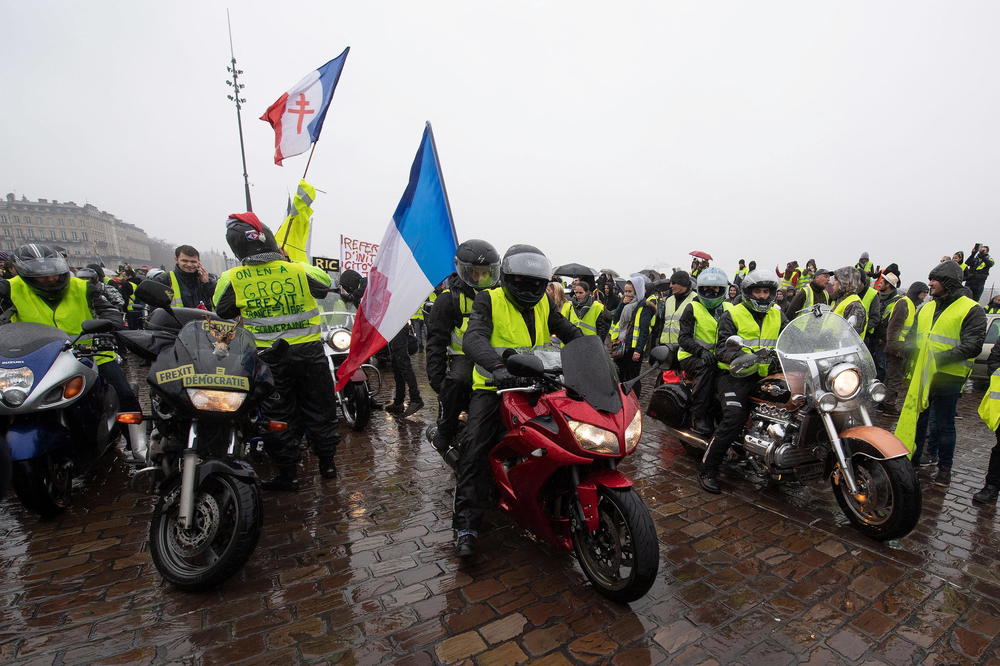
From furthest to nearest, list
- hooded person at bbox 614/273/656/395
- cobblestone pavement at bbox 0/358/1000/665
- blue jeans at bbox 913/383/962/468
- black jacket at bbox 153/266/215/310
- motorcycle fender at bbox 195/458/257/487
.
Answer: hooded person at bbox 614/273/656/395 < black jacket at bbox 153/266/215/310 < blue jeans at bbox 913/383/962/468 < motorcycle fender at bbox 195/458/257/487 < cobblestone pavement at bbox 0/358/1000/665

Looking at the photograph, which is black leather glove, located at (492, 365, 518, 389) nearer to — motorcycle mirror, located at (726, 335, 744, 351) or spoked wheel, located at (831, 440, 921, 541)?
motorcycle mirror, located at (726, 335, 744, 351)

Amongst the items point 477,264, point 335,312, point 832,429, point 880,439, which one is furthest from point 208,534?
point 335,312

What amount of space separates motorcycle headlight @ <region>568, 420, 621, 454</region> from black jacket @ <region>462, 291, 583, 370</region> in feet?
2.20

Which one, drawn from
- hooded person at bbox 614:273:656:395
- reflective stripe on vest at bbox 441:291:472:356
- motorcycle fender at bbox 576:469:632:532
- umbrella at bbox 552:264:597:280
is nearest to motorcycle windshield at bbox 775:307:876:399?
motorcycle fender at bbox 576:469:632:532

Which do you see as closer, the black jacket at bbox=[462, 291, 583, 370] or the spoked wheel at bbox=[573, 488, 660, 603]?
the spoked wheel at bbox=[573, 488, 660, 603]

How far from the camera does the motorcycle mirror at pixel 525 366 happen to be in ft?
8.54

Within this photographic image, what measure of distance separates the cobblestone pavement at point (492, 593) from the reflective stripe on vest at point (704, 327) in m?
1.50

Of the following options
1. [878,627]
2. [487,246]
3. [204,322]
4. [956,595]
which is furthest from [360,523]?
[956,595]

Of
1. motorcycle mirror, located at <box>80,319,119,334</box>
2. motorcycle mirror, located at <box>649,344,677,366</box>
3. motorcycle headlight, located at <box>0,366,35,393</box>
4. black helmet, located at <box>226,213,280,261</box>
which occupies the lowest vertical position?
motorcycle headlight, located at <box>0,366,35,393</box>

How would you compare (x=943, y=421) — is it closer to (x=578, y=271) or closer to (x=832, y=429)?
(x=832, y=429)

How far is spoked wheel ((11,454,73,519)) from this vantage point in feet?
10.8

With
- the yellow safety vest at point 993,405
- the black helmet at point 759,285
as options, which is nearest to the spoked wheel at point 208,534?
the black helmet at point 759,285

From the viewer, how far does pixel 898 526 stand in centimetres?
313

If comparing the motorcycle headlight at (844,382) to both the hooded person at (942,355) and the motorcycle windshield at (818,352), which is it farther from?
the hooded person at (942,355)
